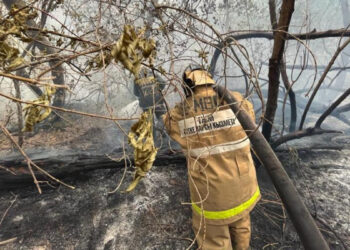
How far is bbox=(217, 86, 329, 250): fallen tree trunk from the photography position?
4.45 ft

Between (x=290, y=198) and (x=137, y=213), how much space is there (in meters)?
1.38

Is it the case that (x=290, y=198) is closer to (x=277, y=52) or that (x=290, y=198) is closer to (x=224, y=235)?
(x=224, y=235)

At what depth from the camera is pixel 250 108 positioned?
2.02m

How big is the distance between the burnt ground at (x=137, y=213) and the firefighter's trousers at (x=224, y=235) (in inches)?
6.0

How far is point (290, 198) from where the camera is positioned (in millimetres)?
1429

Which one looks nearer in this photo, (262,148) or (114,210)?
(262,148)

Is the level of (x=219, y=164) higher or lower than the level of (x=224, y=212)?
higher

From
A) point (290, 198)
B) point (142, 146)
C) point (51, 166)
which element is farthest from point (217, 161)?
point (51, 166)

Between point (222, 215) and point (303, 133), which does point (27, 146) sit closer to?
point (222, 215)

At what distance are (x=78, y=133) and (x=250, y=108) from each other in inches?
146

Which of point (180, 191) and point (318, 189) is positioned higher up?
point (180, 191)

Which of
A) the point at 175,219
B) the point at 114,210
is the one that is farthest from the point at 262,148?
the point at 114,210

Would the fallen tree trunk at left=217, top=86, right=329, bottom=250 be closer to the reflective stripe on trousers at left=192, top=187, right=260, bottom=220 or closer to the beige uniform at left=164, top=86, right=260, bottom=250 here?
the beige uniform at left=164, top=86, right=260, bottom=250

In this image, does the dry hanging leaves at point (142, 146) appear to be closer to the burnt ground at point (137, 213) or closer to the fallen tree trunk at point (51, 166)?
the burnt ground at point (137, 213)
